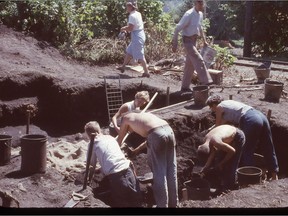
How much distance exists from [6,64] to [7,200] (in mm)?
5827

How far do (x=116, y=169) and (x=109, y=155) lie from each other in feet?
0.67

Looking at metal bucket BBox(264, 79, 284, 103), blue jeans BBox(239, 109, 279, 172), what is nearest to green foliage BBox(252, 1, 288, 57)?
metal bucket BBox(264, 79, 284, 103)

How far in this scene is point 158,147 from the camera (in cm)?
634

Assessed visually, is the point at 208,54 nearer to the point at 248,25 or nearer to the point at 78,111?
the point at 78,111

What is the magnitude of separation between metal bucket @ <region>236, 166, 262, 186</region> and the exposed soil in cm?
52

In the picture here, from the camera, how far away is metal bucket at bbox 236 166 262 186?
→ 755cm

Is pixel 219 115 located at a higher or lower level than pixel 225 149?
higher

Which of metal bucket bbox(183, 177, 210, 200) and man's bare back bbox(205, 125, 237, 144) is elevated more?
man's bare back bbox(205, 125, 237, 144)

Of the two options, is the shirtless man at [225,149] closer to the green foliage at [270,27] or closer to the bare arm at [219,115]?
the bare arm at [219,115]

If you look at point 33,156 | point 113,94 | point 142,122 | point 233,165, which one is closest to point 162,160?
point 142,122

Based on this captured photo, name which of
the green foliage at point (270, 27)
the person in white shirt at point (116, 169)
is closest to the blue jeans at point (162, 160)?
the person in white shirt at point (116, 169)

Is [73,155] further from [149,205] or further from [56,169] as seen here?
[149,205]

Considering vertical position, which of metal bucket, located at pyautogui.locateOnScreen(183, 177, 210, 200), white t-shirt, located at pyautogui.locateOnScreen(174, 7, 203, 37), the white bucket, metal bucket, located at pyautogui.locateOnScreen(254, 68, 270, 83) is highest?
white t-shirt, located at pyautogui.locateOnScreen(174, 7, 203, 37)

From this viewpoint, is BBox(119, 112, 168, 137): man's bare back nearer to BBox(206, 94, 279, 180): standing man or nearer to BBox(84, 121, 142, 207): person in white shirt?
BBox(84, 121, 142, 207): person in white shirt
